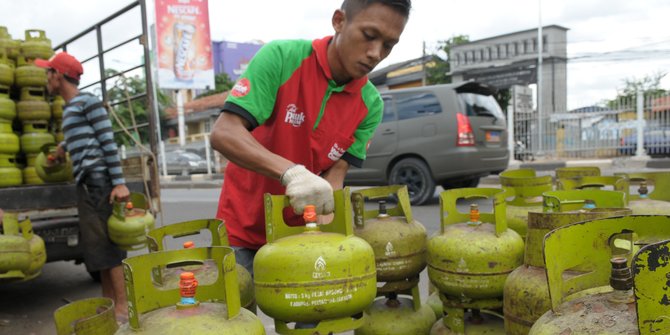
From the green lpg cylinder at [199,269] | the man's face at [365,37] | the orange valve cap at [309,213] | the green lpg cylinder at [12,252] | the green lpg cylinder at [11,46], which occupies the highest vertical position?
the green lpg cylinder at [11,46]

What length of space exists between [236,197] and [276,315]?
2.51 feet

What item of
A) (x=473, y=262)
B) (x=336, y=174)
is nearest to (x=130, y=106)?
(x=336, y=174)

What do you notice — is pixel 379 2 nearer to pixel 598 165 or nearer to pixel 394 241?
pixel 394 241

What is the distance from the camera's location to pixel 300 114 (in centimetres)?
200

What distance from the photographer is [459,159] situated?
23.6 feet

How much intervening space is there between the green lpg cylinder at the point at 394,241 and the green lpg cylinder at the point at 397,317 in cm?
14

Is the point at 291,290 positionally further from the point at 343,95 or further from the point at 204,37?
the point at 204,37

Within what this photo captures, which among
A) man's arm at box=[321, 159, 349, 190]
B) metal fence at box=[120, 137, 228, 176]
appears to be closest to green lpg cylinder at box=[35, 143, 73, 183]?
man's arm at box=[321, 159, 349, 190]

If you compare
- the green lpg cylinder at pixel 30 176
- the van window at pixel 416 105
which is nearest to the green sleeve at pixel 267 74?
the green lpg cylinder at pixel 30 176

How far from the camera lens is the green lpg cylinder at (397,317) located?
2.23m

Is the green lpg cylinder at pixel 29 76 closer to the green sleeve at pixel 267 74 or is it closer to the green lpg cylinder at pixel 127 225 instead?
the green lpg cylinder at pixel 127 225

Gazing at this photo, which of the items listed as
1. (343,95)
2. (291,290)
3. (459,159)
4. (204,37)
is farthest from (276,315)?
(204,37)

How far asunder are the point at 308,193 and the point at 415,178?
629 cm

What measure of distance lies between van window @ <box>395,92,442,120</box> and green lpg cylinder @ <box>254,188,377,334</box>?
6.12 metres
